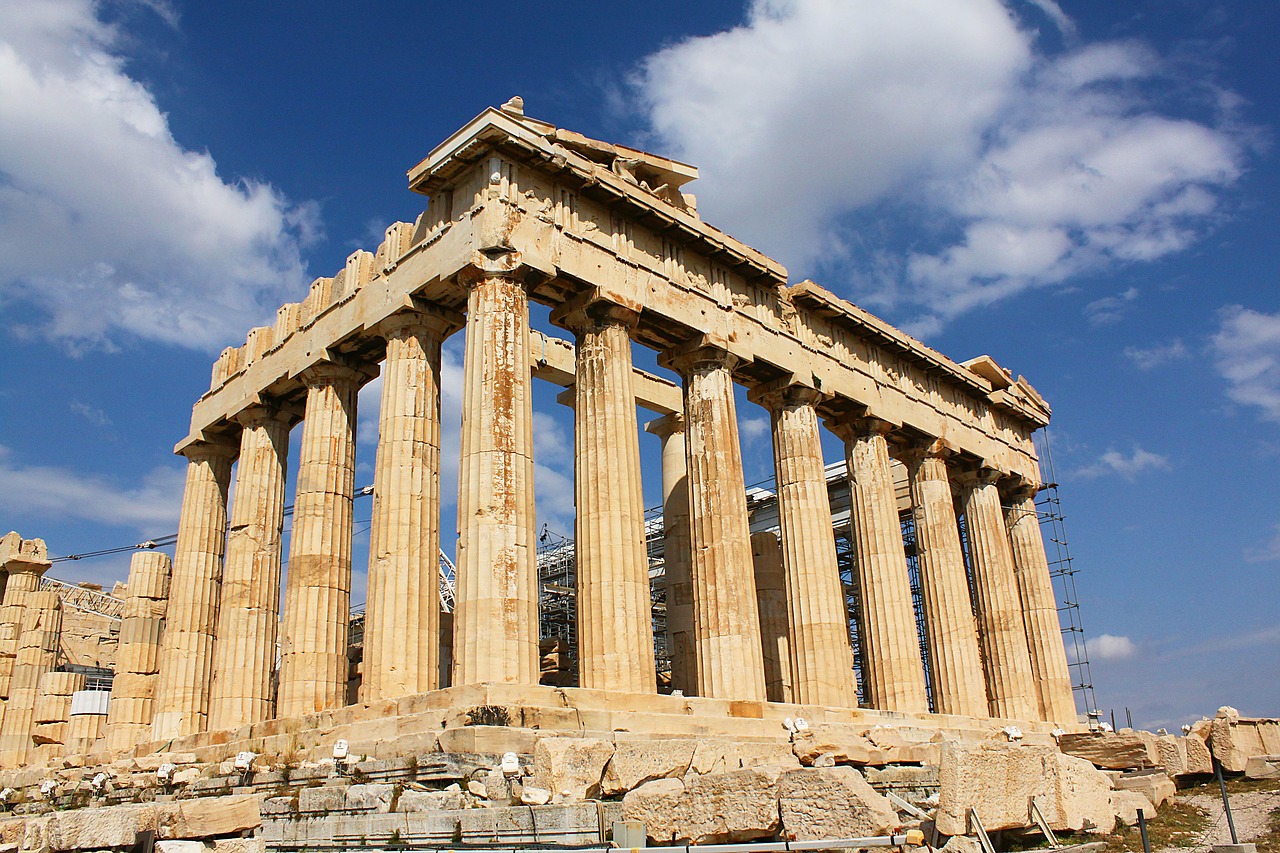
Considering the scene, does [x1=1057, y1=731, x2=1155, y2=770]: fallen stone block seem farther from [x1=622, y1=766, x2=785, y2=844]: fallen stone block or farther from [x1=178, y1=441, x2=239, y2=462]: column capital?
[x1=178, y1=441, x2=239, y2=462]: column capital

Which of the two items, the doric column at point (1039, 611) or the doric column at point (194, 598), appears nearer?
the doric column at point (194, 598)

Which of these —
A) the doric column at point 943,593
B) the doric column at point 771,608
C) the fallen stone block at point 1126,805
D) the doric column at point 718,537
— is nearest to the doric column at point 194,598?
the doric column at point 718,537

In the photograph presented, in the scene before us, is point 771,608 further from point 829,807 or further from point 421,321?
point 829,807

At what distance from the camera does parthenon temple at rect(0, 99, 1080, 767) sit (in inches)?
715

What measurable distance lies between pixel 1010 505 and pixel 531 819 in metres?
27.7

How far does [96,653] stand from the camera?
35.4 metres

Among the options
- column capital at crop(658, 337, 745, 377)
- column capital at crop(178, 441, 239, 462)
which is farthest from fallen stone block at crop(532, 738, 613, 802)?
column capital at crop(178, 441, 239, 462)

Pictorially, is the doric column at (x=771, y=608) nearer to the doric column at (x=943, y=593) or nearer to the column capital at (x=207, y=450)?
the doric column at (x=943, y=593)

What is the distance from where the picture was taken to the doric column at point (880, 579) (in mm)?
24859

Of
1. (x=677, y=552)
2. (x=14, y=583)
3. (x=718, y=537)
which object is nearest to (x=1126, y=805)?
(x=718, y=537)

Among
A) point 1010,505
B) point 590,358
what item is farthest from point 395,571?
point 1010,505

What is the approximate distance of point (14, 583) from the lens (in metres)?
31.9

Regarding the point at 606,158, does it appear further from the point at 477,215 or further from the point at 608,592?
the point at 608,592

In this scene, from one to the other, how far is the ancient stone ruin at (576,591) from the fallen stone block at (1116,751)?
0.07 meters
